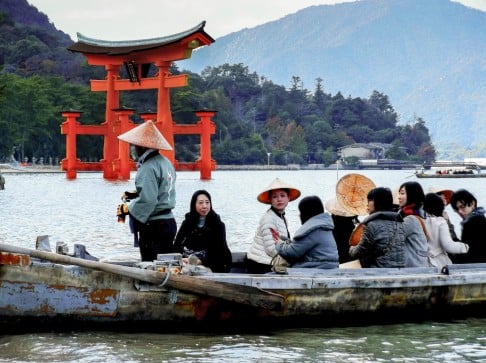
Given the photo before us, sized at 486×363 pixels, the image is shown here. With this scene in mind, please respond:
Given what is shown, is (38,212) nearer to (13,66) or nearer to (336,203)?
(336,203)

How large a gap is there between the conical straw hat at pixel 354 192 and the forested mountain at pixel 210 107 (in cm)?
3003

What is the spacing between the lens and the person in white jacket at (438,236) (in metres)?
7.85

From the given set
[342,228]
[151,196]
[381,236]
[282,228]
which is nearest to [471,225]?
[381,236]

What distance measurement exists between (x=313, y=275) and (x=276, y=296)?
372 millimetres

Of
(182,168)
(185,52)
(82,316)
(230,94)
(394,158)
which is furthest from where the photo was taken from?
(394,158)

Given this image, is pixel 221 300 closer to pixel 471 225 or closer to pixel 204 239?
pixel 204 239

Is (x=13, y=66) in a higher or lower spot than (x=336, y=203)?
higher

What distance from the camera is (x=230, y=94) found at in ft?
385

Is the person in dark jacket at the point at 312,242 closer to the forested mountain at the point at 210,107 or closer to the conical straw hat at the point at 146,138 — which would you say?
the conical straw hat at the point at 146,138

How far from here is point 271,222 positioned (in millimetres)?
7508

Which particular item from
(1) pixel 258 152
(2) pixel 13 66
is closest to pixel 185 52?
(2) pixel 13 66

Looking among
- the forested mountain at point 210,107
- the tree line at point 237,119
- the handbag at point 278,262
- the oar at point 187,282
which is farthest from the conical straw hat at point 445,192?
the tree line at point 237,119

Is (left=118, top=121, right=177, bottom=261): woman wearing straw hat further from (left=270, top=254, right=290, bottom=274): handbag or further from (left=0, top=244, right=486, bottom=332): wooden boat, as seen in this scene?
(left=270, top=254, right=290, bottom=274): handbag

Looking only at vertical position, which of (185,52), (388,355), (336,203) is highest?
(185,52)
